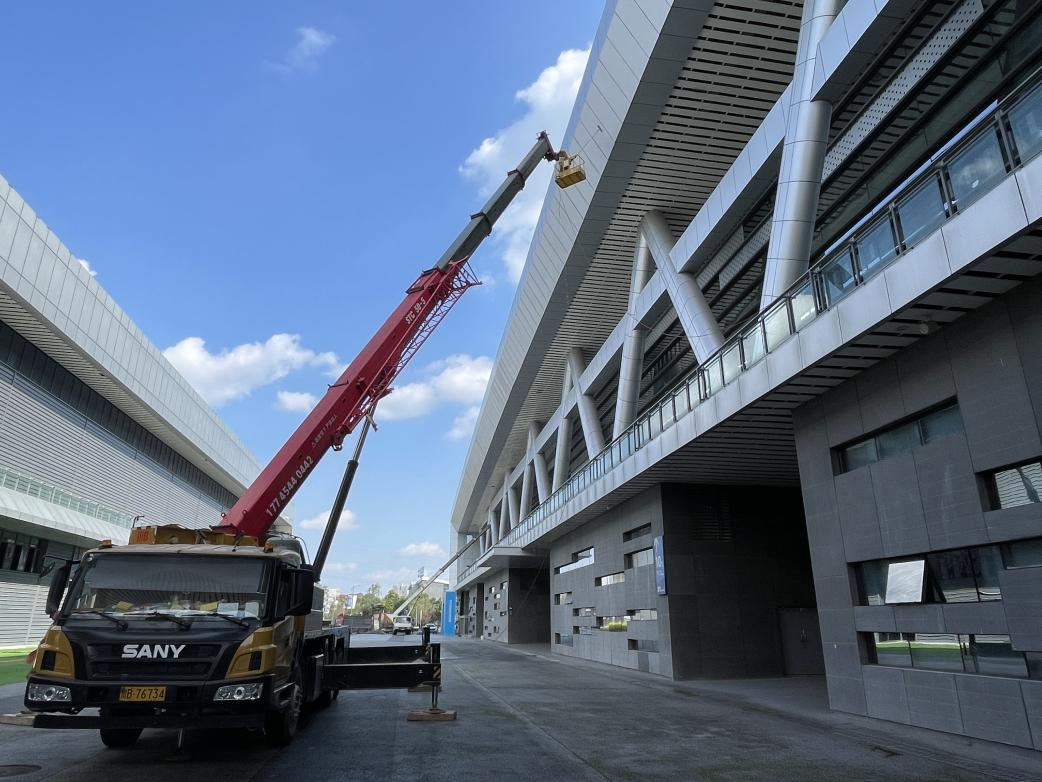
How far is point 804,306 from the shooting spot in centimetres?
1140

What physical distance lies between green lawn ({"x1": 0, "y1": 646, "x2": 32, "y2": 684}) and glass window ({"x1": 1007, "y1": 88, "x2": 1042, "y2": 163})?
21.5 metres

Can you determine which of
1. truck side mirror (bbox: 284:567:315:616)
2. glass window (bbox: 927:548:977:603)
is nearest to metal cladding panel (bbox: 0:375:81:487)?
truck side mirror (bbox: 284:567:315:616)

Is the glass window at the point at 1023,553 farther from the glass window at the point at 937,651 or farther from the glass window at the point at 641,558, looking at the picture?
the glass window at the point at 641,558

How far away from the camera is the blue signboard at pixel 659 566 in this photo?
18.9 m

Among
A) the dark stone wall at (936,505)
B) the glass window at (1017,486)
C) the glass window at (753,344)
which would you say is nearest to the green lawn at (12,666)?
the glass window at (753,344)

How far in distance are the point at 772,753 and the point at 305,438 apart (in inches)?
377

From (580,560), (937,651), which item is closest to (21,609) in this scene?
(580,560)

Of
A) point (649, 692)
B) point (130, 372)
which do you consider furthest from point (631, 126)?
point (130, 372)

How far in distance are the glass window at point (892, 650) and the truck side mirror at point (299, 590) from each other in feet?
30.1

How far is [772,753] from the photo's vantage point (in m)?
8.54

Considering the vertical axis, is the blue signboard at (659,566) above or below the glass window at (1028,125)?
below

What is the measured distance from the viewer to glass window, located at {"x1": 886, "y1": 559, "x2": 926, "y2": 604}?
33.3ft

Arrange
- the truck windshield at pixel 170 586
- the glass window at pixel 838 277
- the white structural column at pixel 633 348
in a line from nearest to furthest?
the truck windshield at pixel 170 586, the glass window at pixel 838 277, the white structural column at pixel 633 348

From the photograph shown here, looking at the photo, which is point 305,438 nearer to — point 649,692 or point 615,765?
point 615,765
